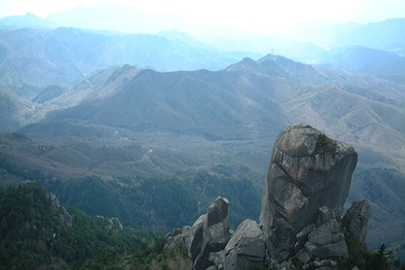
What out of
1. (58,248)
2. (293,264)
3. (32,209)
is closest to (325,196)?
(293,264)

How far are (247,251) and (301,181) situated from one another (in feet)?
23.4

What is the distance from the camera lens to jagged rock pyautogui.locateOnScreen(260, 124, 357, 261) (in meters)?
30.0

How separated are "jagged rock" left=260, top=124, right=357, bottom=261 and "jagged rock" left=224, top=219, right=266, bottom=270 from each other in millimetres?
865

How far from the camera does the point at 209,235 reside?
3597 centimetres

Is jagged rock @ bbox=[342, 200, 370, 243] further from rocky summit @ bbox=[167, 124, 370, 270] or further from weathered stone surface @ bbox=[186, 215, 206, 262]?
weathered stone surface @ bbox=[186, 215, 206, 262]

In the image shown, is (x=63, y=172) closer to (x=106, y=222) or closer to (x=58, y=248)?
(x=106, y=222)

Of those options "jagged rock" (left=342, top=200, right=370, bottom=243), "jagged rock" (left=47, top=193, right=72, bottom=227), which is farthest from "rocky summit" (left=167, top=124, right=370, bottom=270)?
"jagged rock" (left=47, top=193, right=72, bottom=227)

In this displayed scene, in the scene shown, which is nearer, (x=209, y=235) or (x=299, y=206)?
(x=299, y=206)

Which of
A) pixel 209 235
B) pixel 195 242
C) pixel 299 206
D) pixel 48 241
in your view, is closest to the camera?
pixel 299 206

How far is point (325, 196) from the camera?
30625 mm

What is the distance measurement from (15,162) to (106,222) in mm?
67357

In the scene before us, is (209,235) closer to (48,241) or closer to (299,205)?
(299,205)

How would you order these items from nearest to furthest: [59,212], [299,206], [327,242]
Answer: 1. [327,242]
2. [299,206]
3. [59,212]

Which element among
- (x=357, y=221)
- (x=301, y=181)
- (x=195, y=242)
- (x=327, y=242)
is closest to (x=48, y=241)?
(x=195, y=242)
